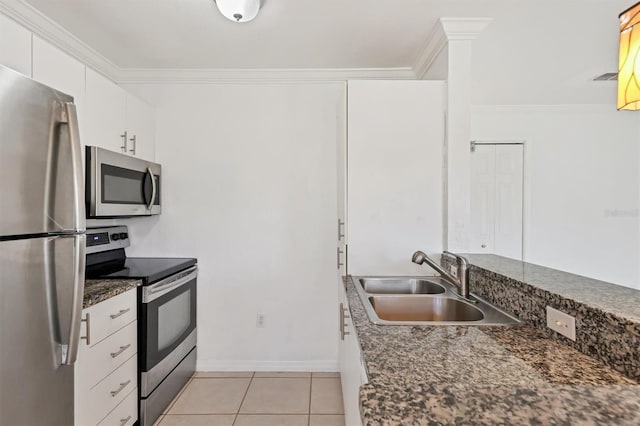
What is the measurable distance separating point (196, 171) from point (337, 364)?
1954mm

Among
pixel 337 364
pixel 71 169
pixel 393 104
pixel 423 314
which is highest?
pixel 393 104

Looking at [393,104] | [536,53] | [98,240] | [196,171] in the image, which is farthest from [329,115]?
[98,240]

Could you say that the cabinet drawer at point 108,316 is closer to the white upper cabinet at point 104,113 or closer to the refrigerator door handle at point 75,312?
the refrigerator door handle at point 75,312

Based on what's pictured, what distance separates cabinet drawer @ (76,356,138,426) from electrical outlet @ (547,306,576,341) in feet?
6.29

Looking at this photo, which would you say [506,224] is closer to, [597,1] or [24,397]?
[597,1]

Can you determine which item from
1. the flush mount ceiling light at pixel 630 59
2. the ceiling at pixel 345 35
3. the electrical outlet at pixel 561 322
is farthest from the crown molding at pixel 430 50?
the electrical outlet at pixel 561 322

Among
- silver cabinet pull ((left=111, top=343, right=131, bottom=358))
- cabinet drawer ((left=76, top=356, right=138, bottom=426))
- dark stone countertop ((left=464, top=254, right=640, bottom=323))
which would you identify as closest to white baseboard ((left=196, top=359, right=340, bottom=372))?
cabinet drawer ((left=76, top=356, right=138, bottom=426))

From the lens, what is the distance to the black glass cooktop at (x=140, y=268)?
1.97 metres

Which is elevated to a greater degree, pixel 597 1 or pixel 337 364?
pixel 597 1

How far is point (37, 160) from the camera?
3.88 ft

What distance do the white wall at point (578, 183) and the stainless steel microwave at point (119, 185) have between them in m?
3.12

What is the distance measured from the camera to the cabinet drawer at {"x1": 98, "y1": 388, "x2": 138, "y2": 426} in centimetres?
167

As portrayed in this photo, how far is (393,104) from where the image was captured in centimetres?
201

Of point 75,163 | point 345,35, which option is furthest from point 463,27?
point 75,163
